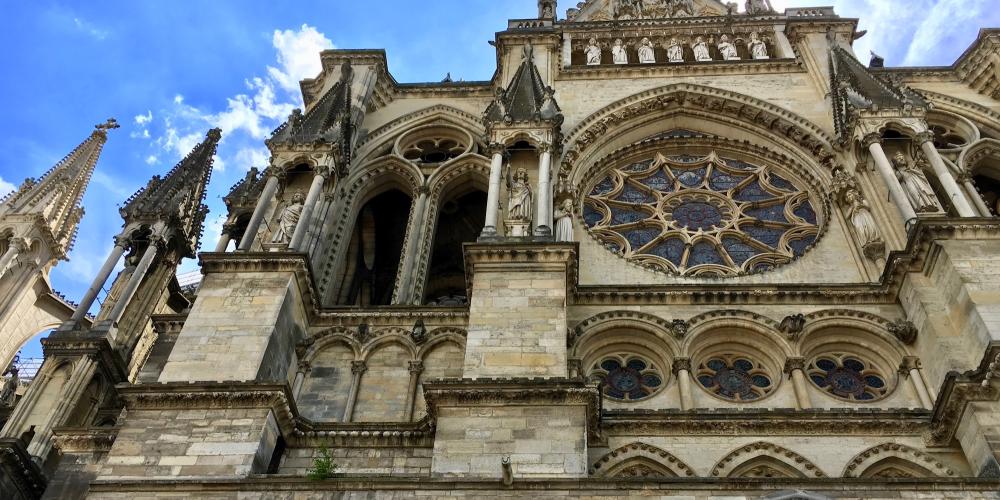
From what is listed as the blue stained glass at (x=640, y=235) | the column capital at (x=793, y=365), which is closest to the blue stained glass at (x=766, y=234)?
the blue stained glass at (x=640, y=235)

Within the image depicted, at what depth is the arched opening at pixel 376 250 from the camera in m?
17.9

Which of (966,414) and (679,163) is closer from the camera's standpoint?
(966,414)

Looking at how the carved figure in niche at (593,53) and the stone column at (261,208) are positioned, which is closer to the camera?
the stone column at (261,208)

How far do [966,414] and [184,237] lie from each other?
13.0 m

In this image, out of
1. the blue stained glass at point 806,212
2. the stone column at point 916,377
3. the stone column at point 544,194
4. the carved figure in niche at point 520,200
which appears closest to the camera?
the stone column at point 916,377

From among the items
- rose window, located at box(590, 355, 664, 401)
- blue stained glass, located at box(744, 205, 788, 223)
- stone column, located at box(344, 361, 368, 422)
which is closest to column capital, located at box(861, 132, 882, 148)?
blue stained glass, located at box(744, 205, 788, 223)

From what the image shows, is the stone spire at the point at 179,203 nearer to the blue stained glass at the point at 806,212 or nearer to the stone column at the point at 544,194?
the stone column at the point at 544,194

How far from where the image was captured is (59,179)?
22594 mm

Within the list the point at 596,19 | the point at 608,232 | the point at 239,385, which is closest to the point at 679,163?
the point at 608,232

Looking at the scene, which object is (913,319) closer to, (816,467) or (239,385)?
(816,467)

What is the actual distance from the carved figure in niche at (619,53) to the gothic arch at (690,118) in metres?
2.21

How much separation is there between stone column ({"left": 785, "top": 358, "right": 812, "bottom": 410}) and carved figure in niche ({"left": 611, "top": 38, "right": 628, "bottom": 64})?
10.4m

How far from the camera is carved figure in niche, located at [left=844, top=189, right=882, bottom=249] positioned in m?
15.2

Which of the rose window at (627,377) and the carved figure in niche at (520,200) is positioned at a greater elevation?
the carved figure in niche at (520,200)
